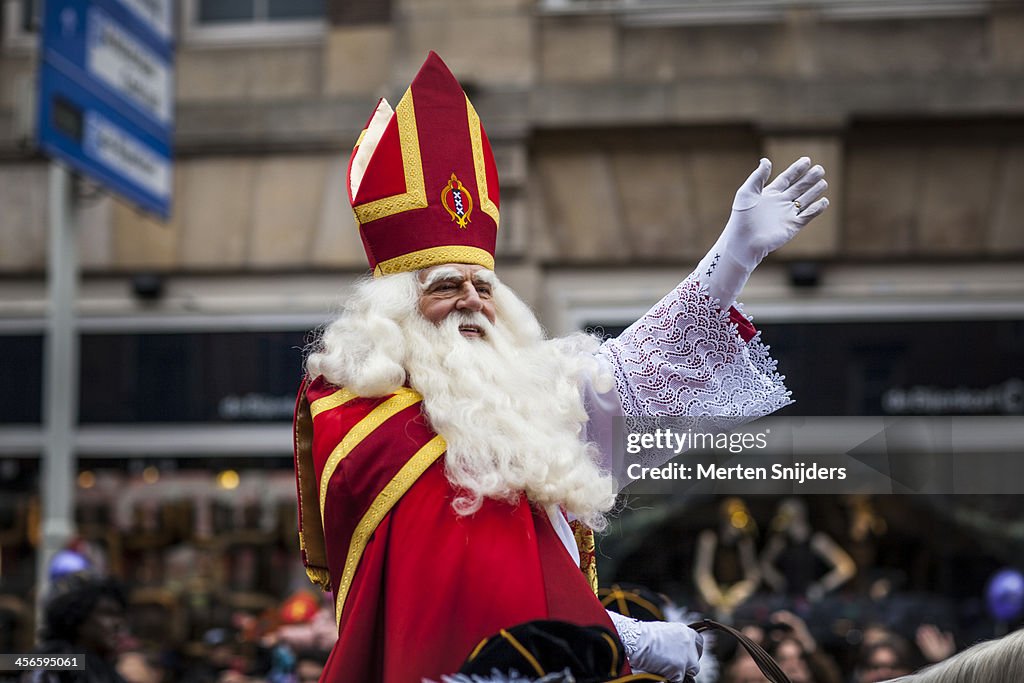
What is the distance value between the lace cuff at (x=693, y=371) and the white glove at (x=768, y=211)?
15cm

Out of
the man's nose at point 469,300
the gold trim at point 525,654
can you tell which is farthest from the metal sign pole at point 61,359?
the gold trim at point 525,654

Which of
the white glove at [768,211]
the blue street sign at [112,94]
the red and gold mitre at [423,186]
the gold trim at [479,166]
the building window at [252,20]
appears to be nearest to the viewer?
the white glove at [768,211]

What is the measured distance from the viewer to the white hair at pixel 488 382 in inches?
125

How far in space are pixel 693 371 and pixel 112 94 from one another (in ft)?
20.3

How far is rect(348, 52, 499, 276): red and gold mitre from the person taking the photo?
3545 mm

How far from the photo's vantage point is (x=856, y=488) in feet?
14.8

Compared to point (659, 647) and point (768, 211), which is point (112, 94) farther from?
point (659, 647)

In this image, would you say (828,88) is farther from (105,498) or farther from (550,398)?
(550,398)

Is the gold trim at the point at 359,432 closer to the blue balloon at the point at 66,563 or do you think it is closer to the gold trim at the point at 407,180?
the gold trim at the point at 407,180

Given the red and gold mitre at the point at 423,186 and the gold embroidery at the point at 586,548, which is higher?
the red and gold mitre at the point at 423,186

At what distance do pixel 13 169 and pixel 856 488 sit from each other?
7.83 m

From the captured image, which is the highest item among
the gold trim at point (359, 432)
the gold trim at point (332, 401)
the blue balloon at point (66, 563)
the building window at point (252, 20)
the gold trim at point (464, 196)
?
the building window at point (252, 20)

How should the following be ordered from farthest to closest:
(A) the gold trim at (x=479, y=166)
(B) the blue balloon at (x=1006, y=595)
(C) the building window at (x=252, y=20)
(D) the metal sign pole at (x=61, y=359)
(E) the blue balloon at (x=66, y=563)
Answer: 1. (C) the building window at (x=252, y=20)
2. (D) the metal sign pole at (x=61, y=359)
3. (B) the blue balloon at (x=1006, y=595)
4. (E) the blue balloon at (x=66, y=563)
5. (A) the gold trim at (x=479, y=166)

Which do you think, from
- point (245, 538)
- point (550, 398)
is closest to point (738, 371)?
point (550, 398)
